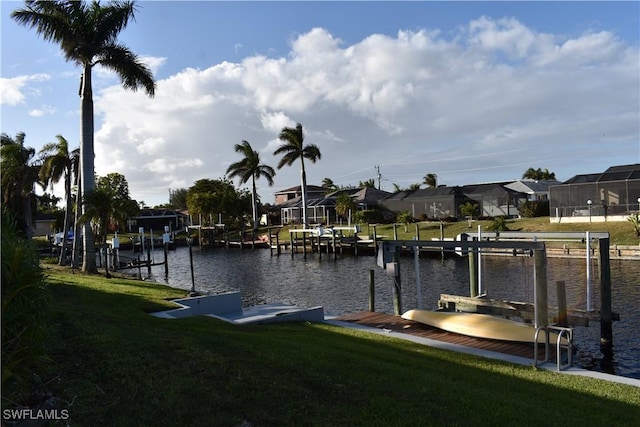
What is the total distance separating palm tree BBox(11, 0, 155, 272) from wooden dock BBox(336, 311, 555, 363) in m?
14.9

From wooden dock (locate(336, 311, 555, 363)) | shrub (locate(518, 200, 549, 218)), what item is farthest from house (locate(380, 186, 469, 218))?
wooden dock (locate(336, 311, 555, 363))

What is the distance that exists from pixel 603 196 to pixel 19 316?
43970 mm

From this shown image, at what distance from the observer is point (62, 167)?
33.7 m

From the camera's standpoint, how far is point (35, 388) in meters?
→ 5.06

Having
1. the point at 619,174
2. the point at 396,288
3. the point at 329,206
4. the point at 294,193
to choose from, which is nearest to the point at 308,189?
the point at 294,193

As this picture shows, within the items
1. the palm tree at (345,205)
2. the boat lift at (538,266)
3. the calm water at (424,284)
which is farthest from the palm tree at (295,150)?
the boat lift at (538,266)

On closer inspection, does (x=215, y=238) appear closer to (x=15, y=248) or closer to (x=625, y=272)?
(x=625, y=272)

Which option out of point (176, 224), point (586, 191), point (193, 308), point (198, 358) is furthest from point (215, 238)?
point (198, 358)

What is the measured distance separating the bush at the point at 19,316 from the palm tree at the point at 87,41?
20337 mm

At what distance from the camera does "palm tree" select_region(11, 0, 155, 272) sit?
2202 cm

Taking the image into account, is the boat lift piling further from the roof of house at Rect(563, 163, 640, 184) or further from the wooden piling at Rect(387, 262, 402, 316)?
the roof of house at Rect(563, 163, 640, 184)

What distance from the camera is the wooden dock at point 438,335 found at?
11.4 metres

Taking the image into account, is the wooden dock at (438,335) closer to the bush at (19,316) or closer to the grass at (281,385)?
the grass at (281,385)

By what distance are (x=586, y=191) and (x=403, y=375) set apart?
39822mm
